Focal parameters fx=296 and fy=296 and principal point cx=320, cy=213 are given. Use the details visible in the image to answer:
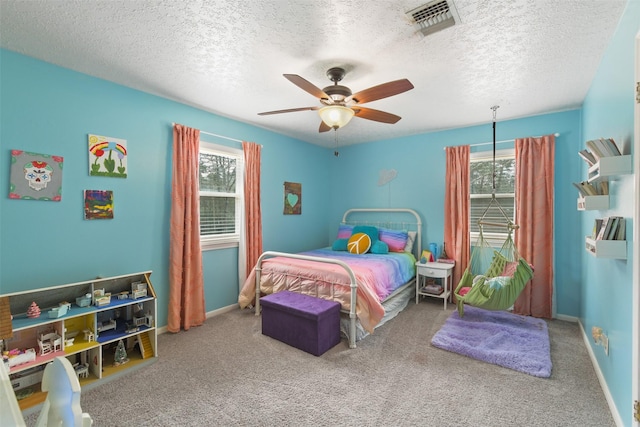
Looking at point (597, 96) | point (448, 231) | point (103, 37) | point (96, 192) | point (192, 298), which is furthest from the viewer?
point (448, 231)

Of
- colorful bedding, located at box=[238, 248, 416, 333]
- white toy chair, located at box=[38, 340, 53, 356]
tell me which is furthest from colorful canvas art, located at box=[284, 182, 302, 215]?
A: white toy chair, located at box=[38, 340, 53, 356]

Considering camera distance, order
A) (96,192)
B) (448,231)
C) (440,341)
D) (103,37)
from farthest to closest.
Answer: (448,231)
(440,341)
(96,192)
(103,37)

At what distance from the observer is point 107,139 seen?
2.68 metres

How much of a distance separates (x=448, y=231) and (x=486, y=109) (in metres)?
1.64

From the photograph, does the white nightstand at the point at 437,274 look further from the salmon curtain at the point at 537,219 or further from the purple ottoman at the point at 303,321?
the purple ottoman at the point at 303,321

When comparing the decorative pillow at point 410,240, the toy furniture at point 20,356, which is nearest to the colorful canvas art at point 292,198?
the decorative pillow at point 410,240

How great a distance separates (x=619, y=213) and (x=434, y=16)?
1.61 m

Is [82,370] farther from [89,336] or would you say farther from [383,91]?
[383,91]

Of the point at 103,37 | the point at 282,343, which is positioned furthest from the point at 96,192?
the point at 282,343

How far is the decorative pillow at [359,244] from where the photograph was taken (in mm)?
4262

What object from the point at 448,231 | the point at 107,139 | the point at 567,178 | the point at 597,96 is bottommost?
the point at 448,231

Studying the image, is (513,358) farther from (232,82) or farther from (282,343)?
(232,82)

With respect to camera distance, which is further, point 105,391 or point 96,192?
point 96,192

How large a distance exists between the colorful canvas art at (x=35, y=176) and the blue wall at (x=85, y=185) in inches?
1.6
